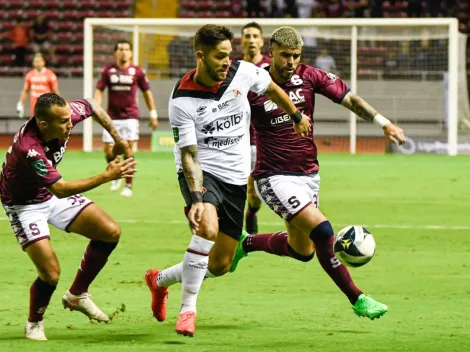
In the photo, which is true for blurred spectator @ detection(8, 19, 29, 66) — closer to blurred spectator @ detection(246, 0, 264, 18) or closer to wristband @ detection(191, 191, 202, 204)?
blurred spectator @ detection(246, 0, 264, 18)

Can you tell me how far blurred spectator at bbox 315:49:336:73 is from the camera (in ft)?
87.2

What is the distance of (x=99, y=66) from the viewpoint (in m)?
27.4

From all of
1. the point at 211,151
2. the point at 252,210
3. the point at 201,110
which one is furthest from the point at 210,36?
the point at 252,210

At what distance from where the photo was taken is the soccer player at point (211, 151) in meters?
7.23

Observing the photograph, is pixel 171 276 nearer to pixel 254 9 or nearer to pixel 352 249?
pixel 352 249

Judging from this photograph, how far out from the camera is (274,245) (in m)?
8.88

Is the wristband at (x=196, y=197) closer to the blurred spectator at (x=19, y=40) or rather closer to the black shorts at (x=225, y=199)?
the black shorts at (x=225, y=199)

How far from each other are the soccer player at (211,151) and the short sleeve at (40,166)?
86cm

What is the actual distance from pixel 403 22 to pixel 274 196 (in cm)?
1831

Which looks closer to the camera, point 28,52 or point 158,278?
point 158,278

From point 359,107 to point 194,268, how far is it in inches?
76.0

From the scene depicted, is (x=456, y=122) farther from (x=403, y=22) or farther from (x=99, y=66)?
(x=99, y=66)

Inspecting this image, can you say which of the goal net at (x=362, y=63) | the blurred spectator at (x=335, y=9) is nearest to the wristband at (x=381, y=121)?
the goal net at (x=362, y=63)

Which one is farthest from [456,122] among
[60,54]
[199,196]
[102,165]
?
[199,196]
